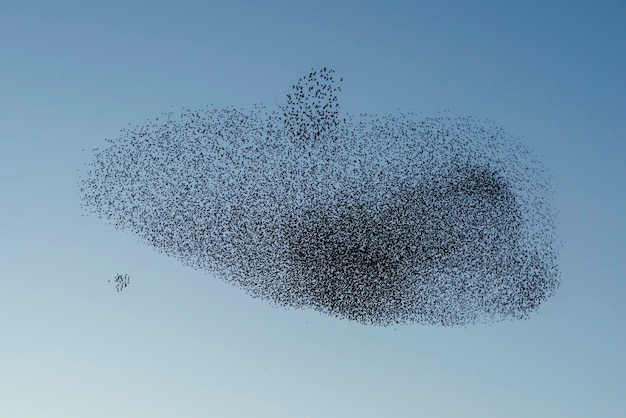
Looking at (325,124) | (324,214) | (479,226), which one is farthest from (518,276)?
(325,124)

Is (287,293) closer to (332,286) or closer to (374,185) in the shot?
(332,286)

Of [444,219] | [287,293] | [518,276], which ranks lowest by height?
[287,293]

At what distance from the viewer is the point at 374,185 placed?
18406mm

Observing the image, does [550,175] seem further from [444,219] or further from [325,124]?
[325,124]

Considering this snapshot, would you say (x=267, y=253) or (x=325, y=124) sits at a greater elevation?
(x=325, y=124)

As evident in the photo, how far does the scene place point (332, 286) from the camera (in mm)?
18594

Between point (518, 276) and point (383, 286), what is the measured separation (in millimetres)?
3755

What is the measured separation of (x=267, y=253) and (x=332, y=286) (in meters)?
1.99

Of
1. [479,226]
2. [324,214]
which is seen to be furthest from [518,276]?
[324,214]

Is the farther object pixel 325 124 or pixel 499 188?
pixel 499 188

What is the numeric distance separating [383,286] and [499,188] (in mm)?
4226

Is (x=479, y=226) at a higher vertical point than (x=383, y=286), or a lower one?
higher

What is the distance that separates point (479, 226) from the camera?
18.9m

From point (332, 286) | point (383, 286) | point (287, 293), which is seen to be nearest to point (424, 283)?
point (383, 286)
